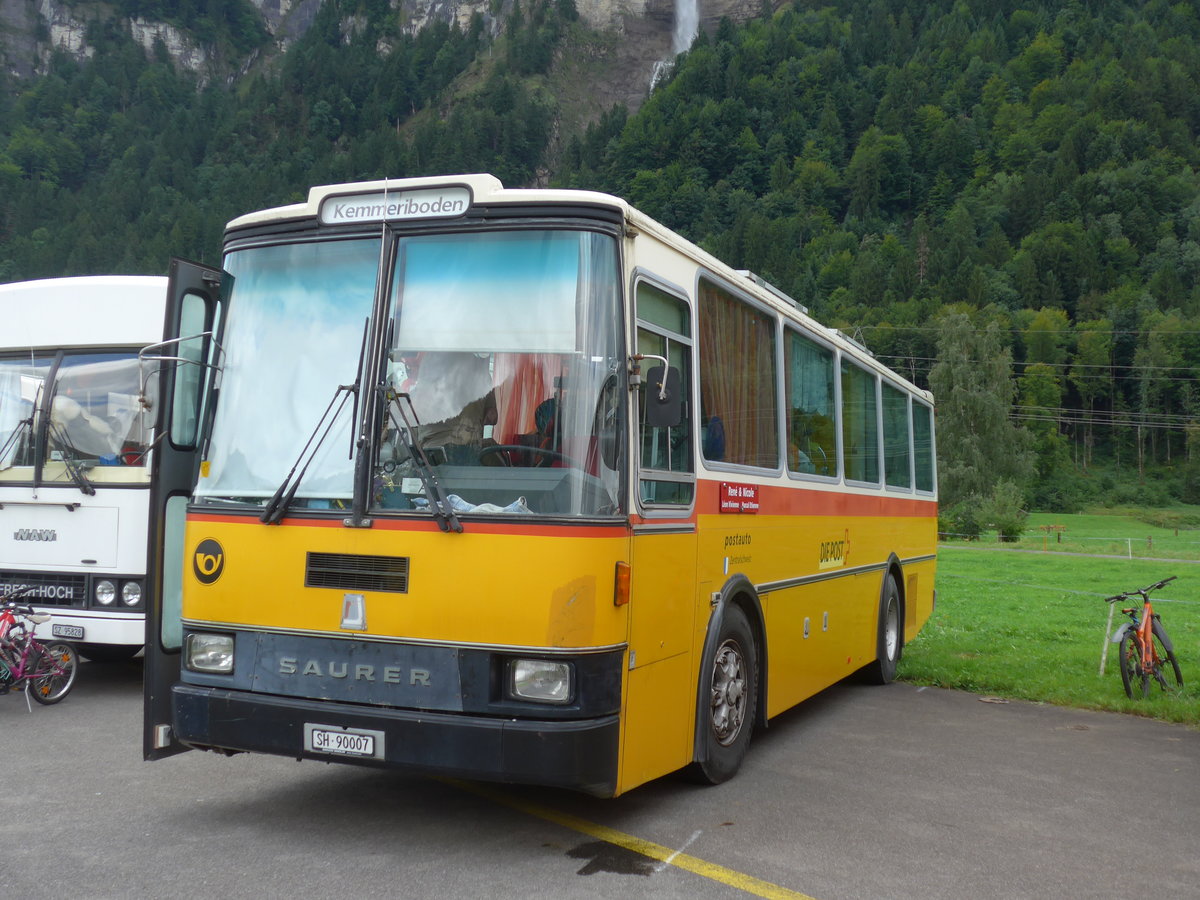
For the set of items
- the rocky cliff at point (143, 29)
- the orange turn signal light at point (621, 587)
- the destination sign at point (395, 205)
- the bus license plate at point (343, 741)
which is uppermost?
the rocky cliff at point (143, 29)

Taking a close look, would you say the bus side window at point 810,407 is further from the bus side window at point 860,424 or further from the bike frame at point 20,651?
the bike frame at point 20,651

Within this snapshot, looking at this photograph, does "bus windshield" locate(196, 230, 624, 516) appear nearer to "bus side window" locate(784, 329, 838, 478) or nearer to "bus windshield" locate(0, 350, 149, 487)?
"bus side window" locate(784, 329, 838, 478)

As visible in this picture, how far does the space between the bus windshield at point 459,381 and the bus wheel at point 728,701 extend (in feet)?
5.27

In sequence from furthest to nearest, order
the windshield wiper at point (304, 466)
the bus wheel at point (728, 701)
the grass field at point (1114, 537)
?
the grass field at point (1114, 537), the bus wheel at point (728, 701), the windshield wiper at point (304, 466)

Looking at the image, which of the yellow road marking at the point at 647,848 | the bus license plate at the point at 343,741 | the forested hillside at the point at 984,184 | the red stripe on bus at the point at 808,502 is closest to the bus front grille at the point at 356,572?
the bus license plate at the point at 343,741

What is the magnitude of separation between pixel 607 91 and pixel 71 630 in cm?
19130

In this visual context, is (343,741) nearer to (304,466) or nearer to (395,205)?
(304,466)

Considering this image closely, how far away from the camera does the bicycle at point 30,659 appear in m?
8.70

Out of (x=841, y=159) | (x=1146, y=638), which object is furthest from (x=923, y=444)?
(x=841, y=159)

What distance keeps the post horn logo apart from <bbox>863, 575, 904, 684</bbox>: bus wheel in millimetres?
6791

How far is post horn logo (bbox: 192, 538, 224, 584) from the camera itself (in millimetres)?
5707

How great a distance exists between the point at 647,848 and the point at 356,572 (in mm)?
1790

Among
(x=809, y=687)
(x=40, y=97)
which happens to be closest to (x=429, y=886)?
(x=809, y=687)

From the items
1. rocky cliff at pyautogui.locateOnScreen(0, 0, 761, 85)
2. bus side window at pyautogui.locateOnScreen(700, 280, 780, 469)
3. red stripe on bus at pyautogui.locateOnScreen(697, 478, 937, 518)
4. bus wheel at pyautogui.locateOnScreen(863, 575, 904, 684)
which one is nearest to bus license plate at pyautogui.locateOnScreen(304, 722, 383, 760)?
red stripe on bus at pyautogui.locateOnScreen(697, 478, 937, 518)
